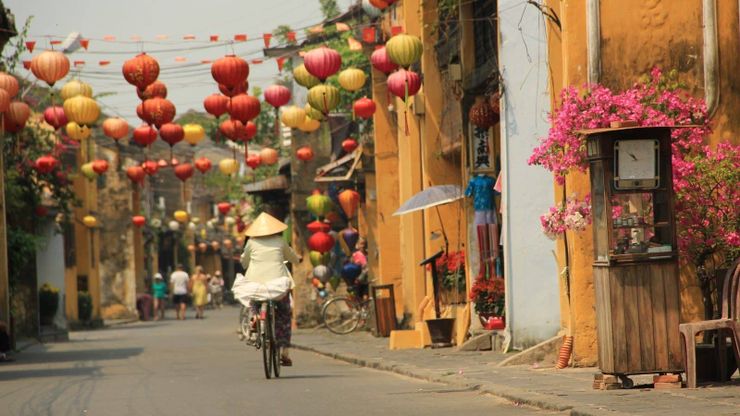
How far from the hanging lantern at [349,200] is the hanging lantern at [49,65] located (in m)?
12.8

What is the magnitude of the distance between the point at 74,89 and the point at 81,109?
0.74 m

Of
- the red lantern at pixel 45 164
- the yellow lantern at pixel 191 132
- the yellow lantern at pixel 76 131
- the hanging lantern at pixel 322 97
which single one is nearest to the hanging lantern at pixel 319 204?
the yellow lantern at pixel 191 132

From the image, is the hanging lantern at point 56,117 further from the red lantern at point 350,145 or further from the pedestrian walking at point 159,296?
the pedestrian walking at point 159,296

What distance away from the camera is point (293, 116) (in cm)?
3262

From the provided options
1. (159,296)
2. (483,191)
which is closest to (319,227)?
(483,191)

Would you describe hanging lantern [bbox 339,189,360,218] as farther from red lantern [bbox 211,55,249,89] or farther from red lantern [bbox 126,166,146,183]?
red lantern [bbox 211,55,249,89]

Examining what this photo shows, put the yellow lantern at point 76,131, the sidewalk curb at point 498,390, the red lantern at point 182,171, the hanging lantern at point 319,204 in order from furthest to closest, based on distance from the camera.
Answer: the hanging lantern at point 319,204
the red lantern at point 182,171
the yellow lantern at point 76,131
the sidewalk curb at point 498,390

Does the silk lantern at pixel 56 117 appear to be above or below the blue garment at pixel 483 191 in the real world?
above

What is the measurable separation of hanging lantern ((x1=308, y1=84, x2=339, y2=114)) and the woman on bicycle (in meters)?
8.47

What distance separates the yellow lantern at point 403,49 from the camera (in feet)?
79.2

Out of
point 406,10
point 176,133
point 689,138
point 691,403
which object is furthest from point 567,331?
point 176,133

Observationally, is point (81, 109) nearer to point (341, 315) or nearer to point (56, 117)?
point (56, 117)

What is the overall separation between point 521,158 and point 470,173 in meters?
4.46

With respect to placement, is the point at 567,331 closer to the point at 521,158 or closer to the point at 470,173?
the point at 521,158
